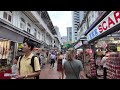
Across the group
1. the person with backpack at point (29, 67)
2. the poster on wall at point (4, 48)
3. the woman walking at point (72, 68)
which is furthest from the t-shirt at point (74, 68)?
the poster on wall at point (4, 48)

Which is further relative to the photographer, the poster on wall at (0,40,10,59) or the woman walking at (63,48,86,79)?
the poster on wall at (0,40,10,59)

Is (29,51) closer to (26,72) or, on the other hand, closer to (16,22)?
(26,72)

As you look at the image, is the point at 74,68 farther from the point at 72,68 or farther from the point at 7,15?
the point at 7,15

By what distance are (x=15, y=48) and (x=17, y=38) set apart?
2.38ft

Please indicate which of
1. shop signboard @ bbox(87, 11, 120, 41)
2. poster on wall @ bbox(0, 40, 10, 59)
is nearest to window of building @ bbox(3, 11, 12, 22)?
poster on wall @ bbox(0, 40, 10, 59)

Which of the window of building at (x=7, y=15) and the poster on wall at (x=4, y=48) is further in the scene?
the window of building at (x=7, y=15)

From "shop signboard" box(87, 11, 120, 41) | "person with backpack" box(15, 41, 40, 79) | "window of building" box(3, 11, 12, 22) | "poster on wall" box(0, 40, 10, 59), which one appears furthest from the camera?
"window of building" box(3, 11, 12, 22)

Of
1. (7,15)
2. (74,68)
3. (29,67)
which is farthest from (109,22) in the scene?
(7,15)

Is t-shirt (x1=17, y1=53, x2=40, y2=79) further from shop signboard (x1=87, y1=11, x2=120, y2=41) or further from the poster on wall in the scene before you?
the poster on wall

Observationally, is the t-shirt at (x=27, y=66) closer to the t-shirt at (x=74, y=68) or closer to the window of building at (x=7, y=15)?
the t-shirt at (x=74, y=68)

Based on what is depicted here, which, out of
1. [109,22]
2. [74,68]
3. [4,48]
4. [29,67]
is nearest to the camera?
[29,67]
